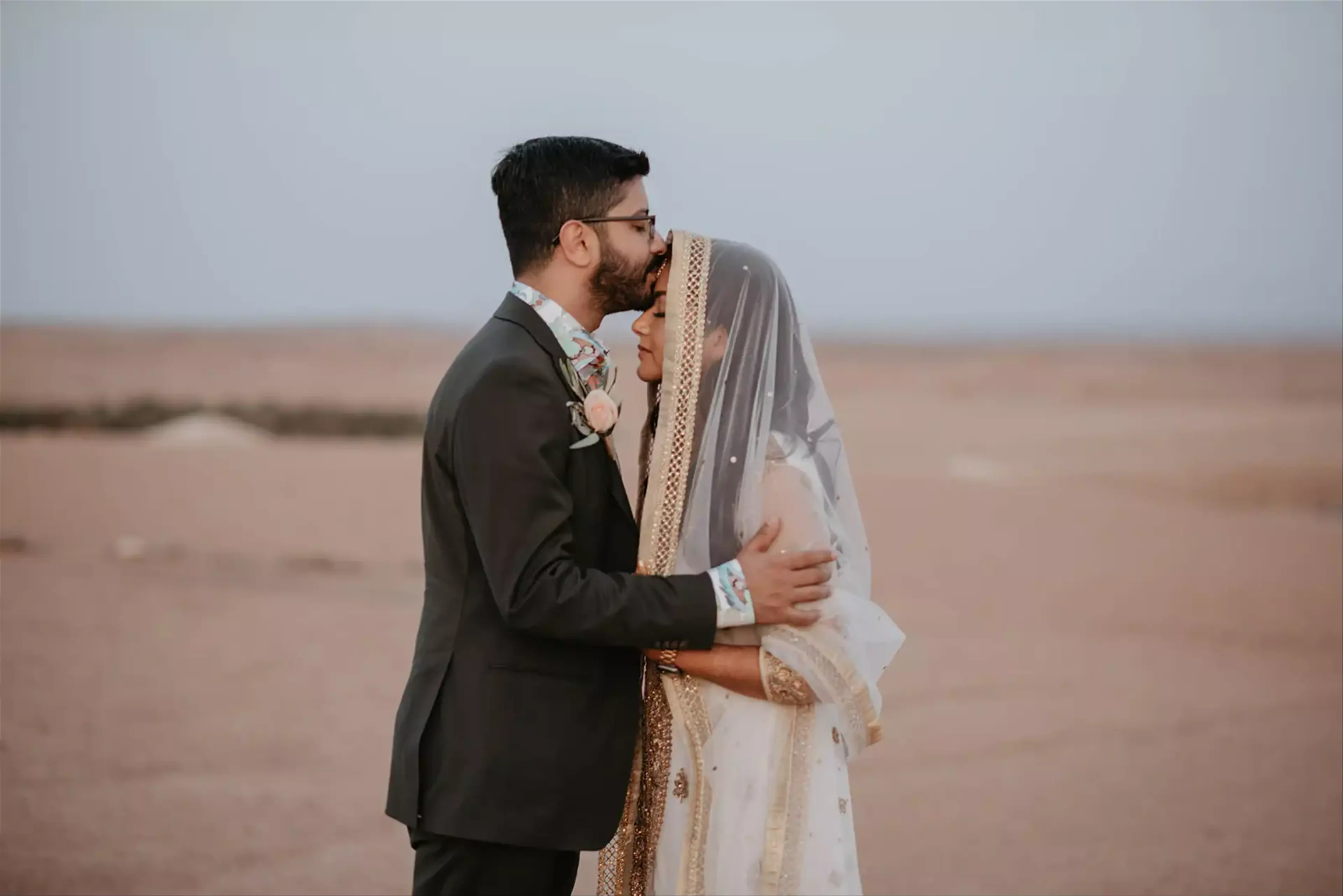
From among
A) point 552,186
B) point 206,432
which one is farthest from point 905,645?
point 206,432

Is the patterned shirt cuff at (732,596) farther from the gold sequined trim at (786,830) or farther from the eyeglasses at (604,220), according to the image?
the eyeglasses at (604,220)

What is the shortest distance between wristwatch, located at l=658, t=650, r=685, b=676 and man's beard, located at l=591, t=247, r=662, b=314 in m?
0.56

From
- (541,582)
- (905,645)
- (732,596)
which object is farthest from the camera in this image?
(905,645)

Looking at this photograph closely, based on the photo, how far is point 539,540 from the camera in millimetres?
1938

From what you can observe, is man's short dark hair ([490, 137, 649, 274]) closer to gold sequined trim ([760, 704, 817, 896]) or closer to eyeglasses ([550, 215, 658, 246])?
eyeglasses ([550, 215, 658, 246])

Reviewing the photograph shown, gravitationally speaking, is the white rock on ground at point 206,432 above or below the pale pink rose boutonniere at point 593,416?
below

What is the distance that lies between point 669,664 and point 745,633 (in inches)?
5.7

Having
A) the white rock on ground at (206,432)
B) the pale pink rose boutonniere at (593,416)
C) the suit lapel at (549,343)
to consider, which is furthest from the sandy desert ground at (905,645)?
the pale pink rose boutonniere at (593,416)

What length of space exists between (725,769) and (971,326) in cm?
1616

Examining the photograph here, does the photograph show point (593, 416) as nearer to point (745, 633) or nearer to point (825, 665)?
point (745, 633)

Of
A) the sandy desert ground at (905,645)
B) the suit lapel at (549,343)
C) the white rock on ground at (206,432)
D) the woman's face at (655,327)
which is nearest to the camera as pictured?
the suit lapel at (549,343)

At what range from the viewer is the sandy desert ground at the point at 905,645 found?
4.51 metres

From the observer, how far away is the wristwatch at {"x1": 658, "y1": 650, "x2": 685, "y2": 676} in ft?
7.07

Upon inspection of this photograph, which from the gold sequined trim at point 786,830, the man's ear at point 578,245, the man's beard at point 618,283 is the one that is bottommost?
the gold sequined trim at point 786,830
